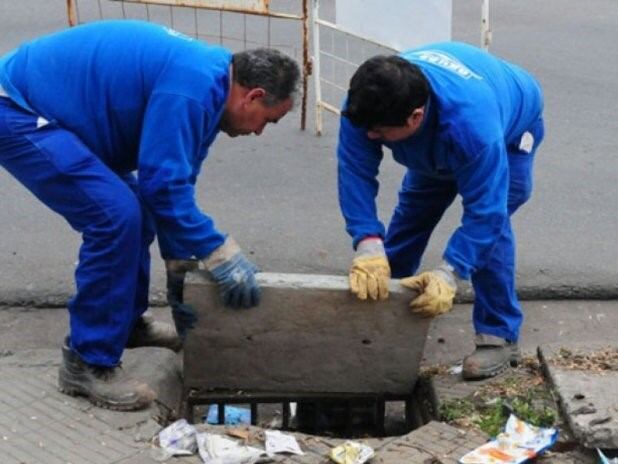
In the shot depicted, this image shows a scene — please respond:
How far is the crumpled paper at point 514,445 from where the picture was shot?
3.87 meters

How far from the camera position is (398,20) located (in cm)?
689

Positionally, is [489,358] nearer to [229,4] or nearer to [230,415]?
[230,415]

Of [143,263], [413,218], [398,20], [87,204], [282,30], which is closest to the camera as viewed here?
[87,204]

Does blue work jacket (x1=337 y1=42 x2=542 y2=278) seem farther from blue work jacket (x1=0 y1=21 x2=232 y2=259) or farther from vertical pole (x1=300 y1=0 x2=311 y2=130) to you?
vertical pole (x1=300 y1=0 x2=311 y2=130)

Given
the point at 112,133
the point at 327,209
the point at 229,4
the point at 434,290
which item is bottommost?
the point at 327,209

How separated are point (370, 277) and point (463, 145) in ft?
2.00

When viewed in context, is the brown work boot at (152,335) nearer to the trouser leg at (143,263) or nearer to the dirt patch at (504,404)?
the trouser leg at (143,263)

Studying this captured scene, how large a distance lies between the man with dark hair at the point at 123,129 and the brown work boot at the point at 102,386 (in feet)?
0.38

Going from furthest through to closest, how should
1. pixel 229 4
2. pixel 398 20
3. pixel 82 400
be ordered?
pixel 229 4
pixel 398 20
pixel 82 400

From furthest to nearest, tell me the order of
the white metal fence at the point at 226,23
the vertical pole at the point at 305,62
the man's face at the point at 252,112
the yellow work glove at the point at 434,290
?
1. the white metal fence at the point at 226,23
2. the vertical pole at the point at 305,62
3. the yellow work glove at the point at 434,290
4. the man's face at the point at 252,112

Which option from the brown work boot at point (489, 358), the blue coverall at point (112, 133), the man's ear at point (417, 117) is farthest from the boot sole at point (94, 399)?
the man's ear at point (417, 117)

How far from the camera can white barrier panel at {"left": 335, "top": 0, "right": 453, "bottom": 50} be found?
669 centimetres

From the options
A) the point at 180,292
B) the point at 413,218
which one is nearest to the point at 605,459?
the point at 413,218

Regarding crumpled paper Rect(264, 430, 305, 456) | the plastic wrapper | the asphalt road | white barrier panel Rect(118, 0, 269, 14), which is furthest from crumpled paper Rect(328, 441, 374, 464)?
white barrier panel Rect(118, 0, 269, 14)
